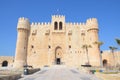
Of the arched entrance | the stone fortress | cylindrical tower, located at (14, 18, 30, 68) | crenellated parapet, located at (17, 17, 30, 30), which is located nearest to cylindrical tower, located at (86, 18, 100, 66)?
the stone fortress

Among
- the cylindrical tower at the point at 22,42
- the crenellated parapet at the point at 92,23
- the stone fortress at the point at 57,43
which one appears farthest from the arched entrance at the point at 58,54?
the crenellated parapet at the point at 92,23

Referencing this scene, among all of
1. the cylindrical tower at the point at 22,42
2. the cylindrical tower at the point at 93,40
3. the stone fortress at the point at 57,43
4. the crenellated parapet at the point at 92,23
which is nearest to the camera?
the cylindrical tower at the point at 93,40

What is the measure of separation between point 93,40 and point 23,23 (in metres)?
18.7

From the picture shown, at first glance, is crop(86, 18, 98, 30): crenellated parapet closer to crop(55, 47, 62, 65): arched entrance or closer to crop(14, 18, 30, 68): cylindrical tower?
crop(55, 47, 62, 65): arched entrance

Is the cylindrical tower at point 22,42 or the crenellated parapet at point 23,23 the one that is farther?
the crenellated parapet at point 23,23

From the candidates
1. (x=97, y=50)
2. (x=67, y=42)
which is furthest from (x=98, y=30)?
(x=67, y=42)

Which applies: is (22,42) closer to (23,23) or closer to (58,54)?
(23,23)

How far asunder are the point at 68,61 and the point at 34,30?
40.9ft

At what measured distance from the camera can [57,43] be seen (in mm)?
46062

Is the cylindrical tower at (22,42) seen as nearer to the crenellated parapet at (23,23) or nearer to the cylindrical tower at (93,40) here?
the crenellated parapet at (23,23)

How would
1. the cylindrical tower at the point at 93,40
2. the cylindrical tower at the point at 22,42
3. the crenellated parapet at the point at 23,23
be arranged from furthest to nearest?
the crenellated parapet at the point at 23,23, the cylindrical tower at the point at 22,42, the cylindrical tower at the point at 93,40

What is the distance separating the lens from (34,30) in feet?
155

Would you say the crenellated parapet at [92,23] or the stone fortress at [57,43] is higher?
the crenellated parapet at [92,23]

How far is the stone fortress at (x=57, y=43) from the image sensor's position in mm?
44250
